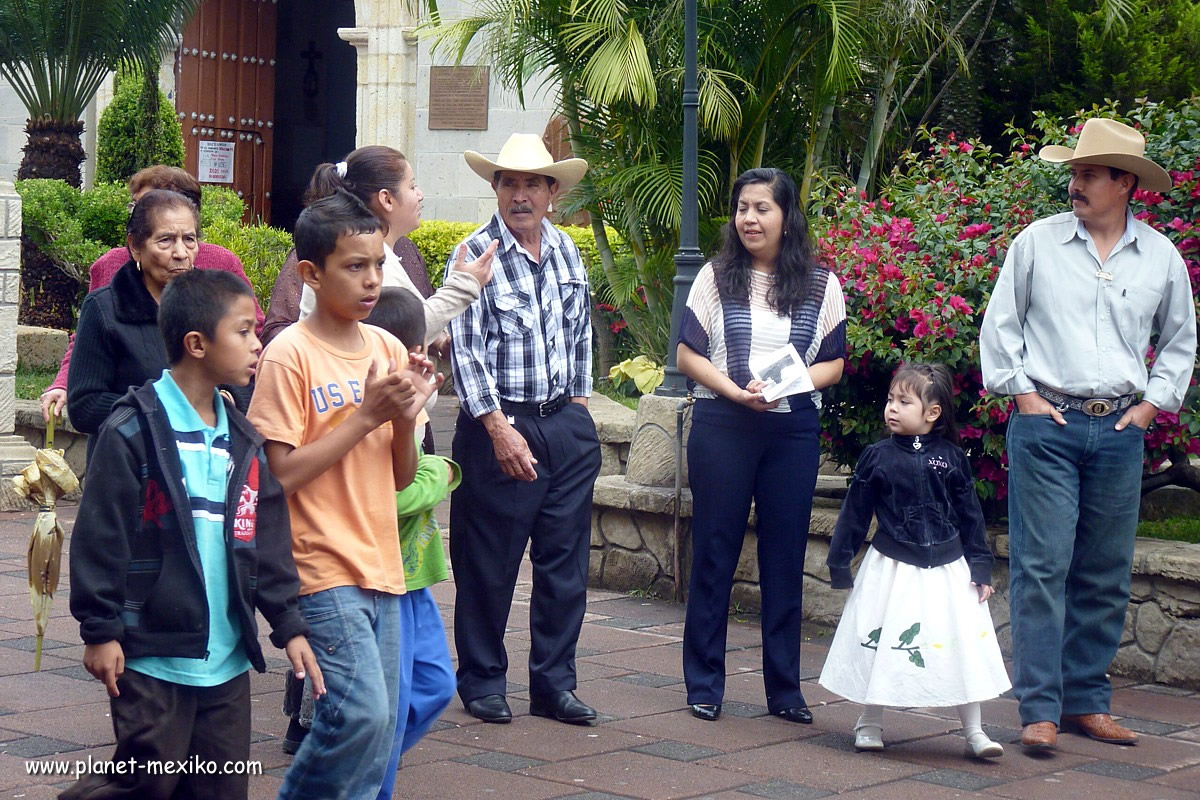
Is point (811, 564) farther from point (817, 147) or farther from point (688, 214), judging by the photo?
point (817, 147)

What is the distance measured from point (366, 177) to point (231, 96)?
46.5 feet

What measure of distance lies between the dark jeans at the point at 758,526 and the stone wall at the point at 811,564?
3.88 feet

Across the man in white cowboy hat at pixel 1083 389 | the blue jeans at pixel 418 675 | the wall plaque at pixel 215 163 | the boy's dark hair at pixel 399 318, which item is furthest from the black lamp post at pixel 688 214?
the wall plaque at pixel 215 163

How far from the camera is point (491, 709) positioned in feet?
17.2

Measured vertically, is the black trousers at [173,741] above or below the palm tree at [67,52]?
below

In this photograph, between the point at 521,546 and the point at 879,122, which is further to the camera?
the point at 879,122

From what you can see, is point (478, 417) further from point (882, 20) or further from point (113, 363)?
point (882, 20)

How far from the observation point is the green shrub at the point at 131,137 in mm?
15211

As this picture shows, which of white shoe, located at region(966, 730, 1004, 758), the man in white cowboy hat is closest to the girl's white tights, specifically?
white shoe, located at region(966, 730, 1004, 758)

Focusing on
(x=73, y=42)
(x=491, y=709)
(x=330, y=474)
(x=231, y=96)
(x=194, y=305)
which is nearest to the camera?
(x=194, y=305)

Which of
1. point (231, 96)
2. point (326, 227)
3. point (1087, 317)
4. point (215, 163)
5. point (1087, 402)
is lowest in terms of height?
point (1087, 402)

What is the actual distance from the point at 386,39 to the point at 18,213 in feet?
24.3

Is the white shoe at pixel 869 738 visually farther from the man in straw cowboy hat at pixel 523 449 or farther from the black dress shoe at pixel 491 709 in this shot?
the black dress shoe at pixel 491 709

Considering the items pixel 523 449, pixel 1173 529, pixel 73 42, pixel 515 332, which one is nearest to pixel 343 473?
pixel 523 449
